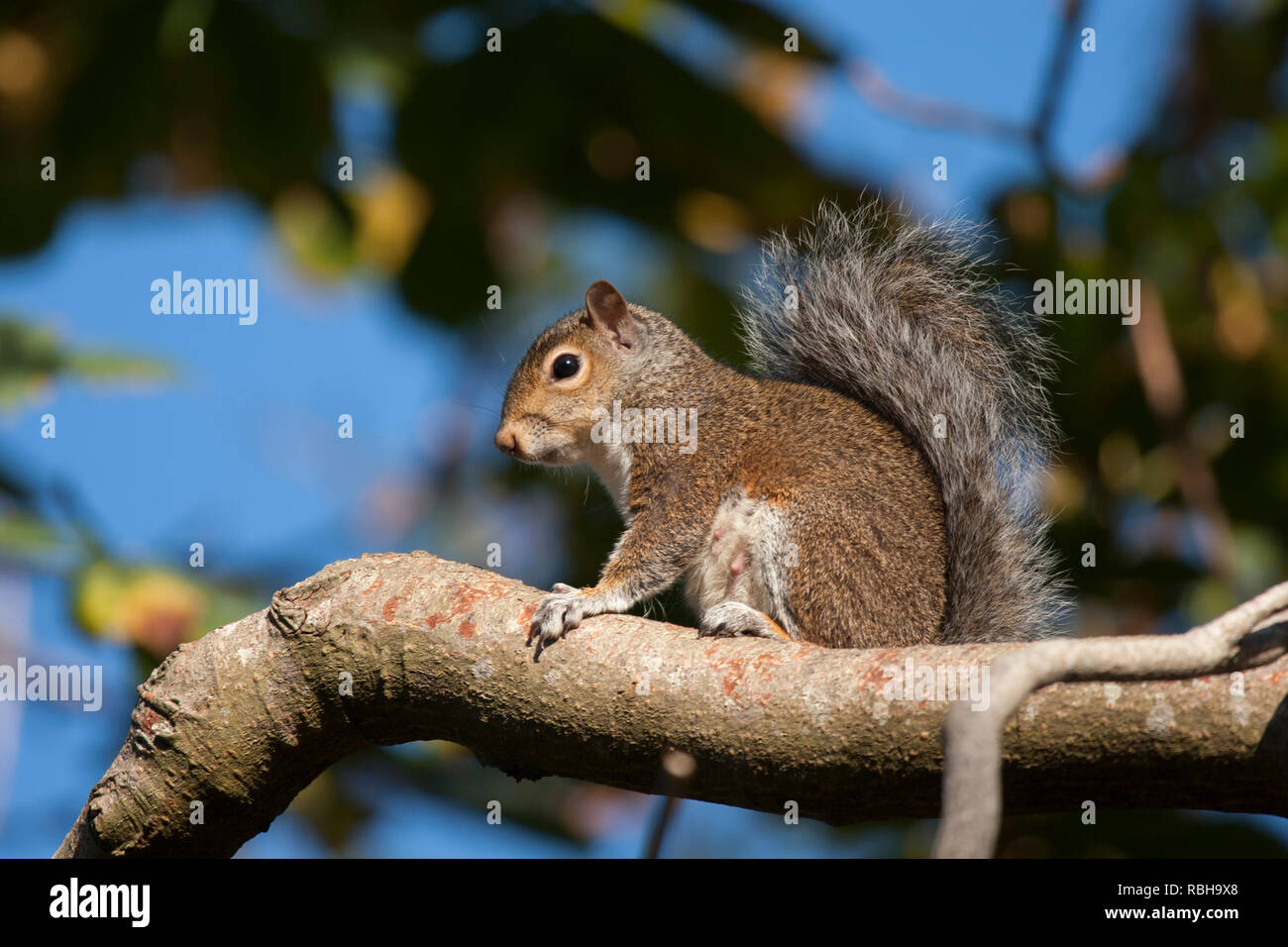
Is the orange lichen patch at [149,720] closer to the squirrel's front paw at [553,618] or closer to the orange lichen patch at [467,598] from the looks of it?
the orange lichen patch at [467,598]

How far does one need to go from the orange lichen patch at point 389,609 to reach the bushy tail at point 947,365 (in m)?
1.40

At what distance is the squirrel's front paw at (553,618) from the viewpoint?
2352mm

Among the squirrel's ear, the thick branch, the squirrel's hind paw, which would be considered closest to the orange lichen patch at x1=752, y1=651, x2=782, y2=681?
the thick branch

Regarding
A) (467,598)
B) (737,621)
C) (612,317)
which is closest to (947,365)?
(737,621)

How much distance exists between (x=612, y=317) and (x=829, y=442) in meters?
0.90

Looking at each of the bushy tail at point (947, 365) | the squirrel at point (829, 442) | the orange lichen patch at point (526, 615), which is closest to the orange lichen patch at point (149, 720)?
the orange lichen patch at point (526, 615)

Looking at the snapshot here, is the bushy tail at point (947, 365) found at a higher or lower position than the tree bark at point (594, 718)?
higher

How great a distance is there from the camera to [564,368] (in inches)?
148

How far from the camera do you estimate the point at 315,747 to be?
2.56m

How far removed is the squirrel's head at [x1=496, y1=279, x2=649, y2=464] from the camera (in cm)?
367

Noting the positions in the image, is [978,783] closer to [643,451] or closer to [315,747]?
[315,747]

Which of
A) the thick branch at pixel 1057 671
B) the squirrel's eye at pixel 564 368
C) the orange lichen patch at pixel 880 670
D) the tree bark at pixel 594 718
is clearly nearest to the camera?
the thick branch at pixel 1057 671

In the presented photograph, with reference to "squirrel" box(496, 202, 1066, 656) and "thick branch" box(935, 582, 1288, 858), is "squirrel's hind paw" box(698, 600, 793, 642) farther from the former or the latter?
"thick branch" box(935, 582, 1288, 858)

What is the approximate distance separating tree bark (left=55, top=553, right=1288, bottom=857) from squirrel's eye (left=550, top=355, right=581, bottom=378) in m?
1.23
